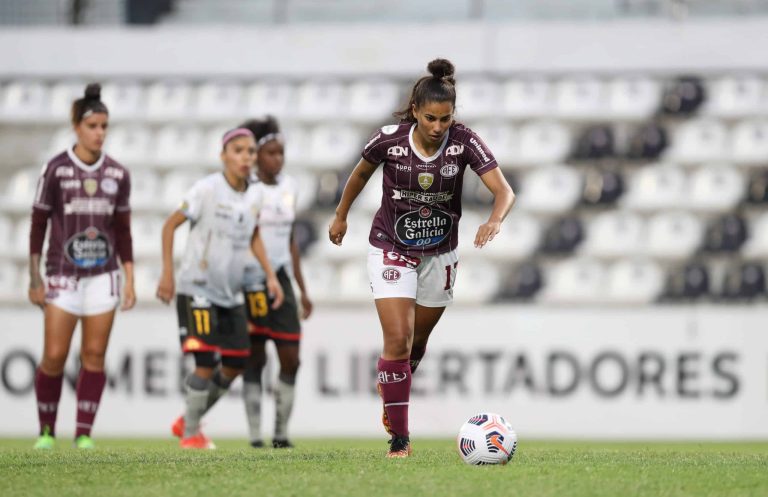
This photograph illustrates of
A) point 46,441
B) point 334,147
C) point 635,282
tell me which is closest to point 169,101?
point 334,147

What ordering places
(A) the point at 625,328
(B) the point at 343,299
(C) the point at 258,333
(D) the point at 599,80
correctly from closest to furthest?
(C) the point at 258,333 < (A) the point at 625,328 < (B) the point at 343,299 < (D) the point at 599,80

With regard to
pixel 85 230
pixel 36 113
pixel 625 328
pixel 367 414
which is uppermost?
pixel 36 113

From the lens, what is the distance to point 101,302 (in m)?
9.11

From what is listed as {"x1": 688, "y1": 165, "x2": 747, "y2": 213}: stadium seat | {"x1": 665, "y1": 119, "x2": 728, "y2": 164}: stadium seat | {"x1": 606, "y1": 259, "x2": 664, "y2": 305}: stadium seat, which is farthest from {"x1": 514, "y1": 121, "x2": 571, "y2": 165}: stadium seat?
{"x1": 606, "y1": 259, "x2": 664, "y2": 305}: stadium seat

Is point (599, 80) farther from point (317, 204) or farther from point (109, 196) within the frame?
point (109, 196)

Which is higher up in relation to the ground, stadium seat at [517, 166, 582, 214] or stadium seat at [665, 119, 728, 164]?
stadium seat at [665, 119, 728, 164]

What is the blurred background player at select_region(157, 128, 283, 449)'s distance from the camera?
369 inches

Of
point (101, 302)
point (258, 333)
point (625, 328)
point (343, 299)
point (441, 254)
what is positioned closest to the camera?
point (441, 254)

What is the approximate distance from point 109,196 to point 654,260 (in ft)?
22.8

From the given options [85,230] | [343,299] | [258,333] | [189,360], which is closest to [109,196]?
[85,230]

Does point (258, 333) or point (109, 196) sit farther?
point (258, 333)

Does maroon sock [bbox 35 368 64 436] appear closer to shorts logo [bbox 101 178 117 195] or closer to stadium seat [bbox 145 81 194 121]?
shorts logo [bbox 101 178 117 195]

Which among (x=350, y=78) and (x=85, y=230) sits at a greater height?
(x=350, y=78)

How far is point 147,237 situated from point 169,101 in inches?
85.2
